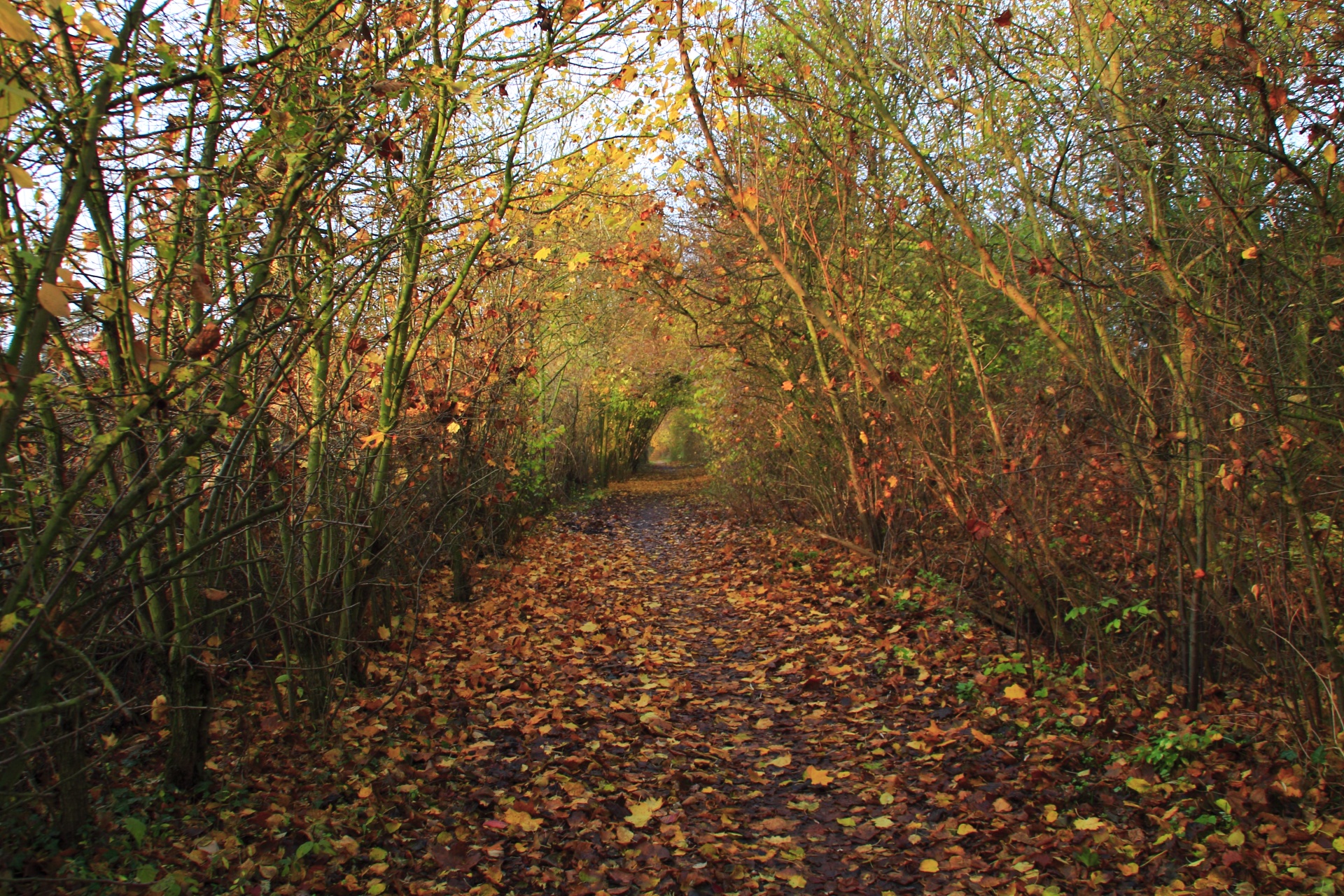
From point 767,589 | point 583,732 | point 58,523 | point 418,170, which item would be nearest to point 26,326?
point 58,523

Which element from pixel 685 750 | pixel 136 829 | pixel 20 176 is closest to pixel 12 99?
pixel 20 176

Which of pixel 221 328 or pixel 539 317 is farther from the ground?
pixel 539 317

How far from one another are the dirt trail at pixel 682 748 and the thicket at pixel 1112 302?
1.46 m

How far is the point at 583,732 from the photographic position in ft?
17.2

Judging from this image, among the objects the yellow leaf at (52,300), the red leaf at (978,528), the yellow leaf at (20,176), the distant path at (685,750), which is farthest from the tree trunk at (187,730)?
the red leaf at (978,528)

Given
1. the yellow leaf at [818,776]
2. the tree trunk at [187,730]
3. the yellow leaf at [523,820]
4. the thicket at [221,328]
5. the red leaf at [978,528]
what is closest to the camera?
the thicket at [221,328]

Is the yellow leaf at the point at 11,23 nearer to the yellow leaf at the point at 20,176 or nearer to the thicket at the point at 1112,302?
the yellow leaf at the point at 20,176

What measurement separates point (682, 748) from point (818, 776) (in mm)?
842

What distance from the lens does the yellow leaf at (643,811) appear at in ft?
13.5

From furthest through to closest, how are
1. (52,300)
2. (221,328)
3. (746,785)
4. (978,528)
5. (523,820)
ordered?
(978,528) → (746,785) → (523,820) → (221,328) → (52,300)

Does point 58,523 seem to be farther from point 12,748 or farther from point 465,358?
point 465,358

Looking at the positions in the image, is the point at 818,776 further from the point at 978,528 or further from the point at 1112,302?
the point at 1112,302

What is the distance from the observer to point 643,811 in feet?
13.8

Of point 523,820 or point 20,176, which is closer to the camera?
point 20,176
